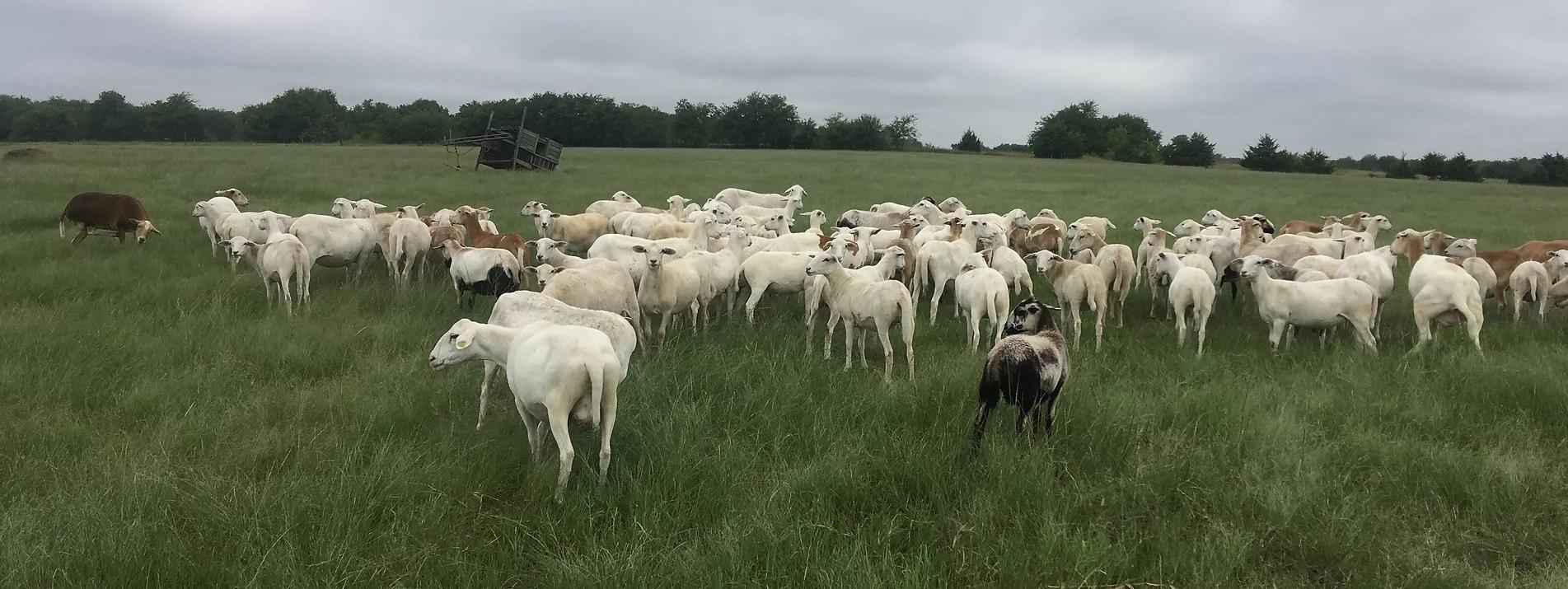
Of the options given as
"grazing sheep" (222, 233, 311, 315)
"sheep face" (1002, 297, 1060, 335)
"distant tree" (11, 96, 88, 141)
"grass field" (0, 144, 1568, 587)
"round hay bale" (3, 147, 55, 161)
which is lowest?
"grass field" (0, 144, 1568, 587)

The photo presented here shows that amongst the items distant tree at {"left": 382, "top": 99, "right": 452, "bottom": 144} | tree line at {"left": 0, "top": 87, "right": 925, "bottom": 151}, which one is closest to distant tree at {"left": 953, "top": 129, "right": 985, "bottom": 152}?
tree line at {"left": 0, "top": 87, "right": 925, "bottom": 151}

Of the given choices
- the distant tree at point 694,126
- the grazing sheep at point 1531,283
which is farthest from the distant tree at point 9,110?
the grazing sheep at point 1531,283

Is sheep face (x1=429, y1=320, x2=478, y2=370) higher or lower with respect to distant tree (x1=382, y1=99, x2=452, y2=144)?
lower

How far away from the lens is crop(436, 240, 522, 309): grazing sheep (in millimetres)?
10156

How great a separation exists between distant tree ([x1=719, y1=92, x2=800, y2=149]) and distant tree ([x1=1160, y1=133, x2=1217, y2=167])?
148ft

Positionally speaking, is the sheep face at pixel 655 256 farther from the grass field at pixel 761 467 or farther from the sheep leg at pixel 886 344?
the sheep leg at pixel 886 344

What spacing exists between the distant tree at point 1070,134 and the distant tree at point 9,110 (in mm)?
120362

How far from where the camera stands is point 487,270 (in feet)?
33.3

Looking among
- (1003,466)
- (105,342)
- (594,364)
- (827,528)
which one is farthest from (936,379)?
(105,342)

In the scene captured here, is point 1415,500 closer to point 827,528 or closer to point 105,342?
point 827,528

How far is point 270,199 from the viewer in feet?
69.9

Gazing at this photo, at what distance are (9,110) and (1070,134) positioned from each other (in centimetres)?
13099

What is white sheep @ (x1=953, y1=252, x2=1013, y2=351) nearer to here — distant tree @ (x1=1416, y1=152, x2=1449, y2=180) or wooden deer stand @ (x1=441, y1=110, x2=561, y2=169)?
wooden deer stand @ (x1=441, y1=110, x2=561, y2=169)

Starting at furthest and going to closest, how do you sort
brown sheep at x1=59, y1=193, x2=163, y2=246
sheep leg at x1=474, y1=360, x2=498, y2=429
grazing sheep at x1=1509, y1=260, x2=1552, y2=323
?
1. brown sheep at x1=59, y1=193, x2=163, y2=246
2. grazing sheep at x1=1509, y1=260, x2=1552, y2=323
3. sheep leg at x1=474, y1=360, x2=498, y2=429
